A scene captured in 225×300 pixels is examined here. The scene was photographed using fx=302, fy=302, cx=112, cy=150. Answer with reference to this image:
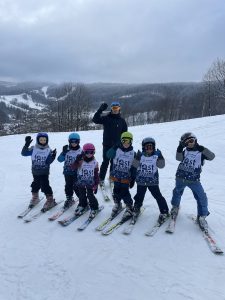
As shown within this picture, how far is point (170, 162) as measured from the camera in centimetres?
1241

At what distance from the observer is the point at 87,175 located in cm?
662

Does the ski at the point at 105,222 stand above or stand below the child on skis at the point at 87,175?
below

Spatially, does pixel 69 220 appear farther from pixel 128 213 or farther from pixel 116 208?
pixel 128 213

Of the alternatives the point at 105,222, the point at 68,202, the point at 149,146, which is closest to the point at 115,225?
the point at 105,222

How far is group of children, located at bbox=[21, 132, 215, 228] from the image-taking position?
620 cm

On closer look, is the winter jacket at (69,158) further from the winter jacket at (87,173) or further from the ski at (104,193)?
the ski at (104,193)

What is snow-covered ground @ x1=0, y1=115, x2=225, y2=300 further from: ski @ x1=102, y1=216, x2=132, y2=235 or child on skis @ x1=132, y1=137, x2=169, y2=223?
child on skis @ x1=132, y1=137, x2=169, y2=223

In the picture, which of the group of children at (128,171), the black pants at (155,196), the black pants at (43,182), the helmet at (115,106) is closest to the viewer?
the group of children at (128,171)

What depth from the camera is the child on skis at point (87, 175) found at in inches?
260

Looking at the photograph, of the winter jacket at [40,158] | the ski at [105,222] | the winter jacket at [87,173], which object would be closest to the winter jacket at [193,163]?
the ski at [105,222]

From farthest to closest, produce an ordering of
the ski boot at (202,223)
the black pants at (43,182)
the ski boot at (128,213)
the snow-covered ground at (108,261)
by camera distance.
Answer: the black pants at (43,182)
the ski boot at (128,213)
the ski boot at (202,223)
the snow-covered ground at (108,261)

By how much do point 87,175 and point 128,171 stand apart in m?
0.91

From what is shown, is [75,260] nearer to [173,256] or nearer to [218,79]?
[173,256]

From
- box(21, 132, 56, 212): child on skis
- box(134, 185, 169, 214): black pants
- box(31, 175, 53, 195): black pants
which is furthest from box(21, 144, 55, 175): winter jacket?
box(134, 185, 169, 214): black pants
